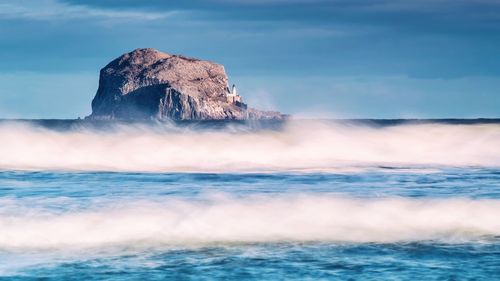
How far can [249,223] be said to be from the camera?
588 inches

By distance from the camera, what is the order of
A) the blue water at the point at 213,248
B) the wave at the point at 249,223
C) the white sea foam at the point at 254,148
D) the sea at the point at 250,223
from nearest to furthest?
1. the blue water at the point at 213,248
2. the sea at the point at 250,223
3. the wave at the point at 249,223
4. the white sea foam at the point at 254,148

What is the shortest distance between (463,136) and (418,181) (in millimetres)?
20234

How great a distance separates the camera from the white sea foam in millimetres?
37312

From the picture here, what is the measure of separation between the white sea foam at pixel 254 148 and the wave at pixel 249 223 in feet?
57.0

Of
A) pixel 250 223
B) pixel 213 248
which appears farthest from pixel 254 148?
pixel 213 248

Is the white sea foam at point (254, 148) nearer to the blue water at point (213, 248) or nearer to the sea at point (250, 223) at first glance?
the sea at point (250, 223)

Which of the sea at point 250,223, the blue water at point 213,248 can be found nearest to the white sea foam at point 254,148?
the sea at point 250,223

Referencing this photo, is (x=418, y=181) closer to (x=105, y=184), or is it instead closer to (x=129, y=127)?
(x=105, y=184)

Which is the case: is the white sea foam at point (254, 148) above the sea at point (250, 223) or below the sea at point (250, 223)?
above

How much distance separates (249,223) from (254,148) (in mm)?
28038

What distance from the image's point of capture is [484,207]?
16531 millimetres

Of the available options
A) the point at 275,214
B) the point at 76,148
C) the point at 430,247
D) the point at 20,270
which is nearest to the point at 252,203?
the point at 275,214

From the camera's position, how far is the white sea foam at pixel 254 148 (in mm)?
37312

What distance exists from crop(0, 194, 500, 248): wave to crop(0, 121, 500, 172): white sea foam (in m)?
17.4
